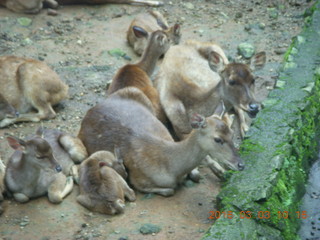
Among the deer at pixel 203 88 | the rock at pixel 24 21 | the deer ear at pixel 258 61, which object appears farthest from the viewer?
the rock at pixel 24 21

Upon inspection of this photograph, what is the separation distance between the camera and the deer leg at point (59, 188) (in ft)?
24.4

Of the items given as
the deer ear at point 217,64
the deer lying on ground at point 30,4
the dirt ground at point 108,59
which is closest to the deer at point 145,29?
the dirt ground at point 108,59

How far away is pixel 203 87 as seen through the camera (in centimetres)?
932

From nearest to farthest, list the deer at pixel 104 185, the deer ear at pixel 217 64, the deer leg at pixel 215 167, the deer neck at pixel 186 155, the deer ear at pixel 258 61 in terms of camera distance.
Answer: the deer at pixel 104 185
the deer neck at pixel 186 155
the deer leg at pixel 215 167
the deer ear at pixel 217 64
the deer ear at pixel 258 61

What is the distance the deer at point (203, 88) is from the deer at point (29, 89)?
1.51 m

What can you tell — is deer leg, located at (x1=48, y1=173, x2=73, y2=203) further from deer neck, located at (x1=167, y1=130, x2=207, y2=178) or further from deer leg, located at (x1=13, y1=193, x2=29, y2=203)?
deer neck, located at (x1=167, y1=130, x2=207, y2=178)

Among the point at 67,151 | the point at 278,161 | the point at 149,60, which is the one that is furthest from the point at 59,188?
the point at 149,60

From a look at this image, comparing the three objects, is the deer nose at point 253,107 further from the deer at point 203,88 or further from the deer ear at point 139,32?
the deer ear at point 139,32

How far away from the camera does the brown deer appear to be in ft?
28.3

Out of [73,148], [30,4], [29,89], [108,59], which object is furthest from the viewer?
[30,4]

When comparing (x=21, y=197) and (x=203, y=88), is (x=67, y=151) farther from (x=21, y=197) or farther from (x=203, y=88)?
(x=203, y=88)

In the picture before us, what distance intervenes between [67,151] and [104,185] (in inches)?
39.6
